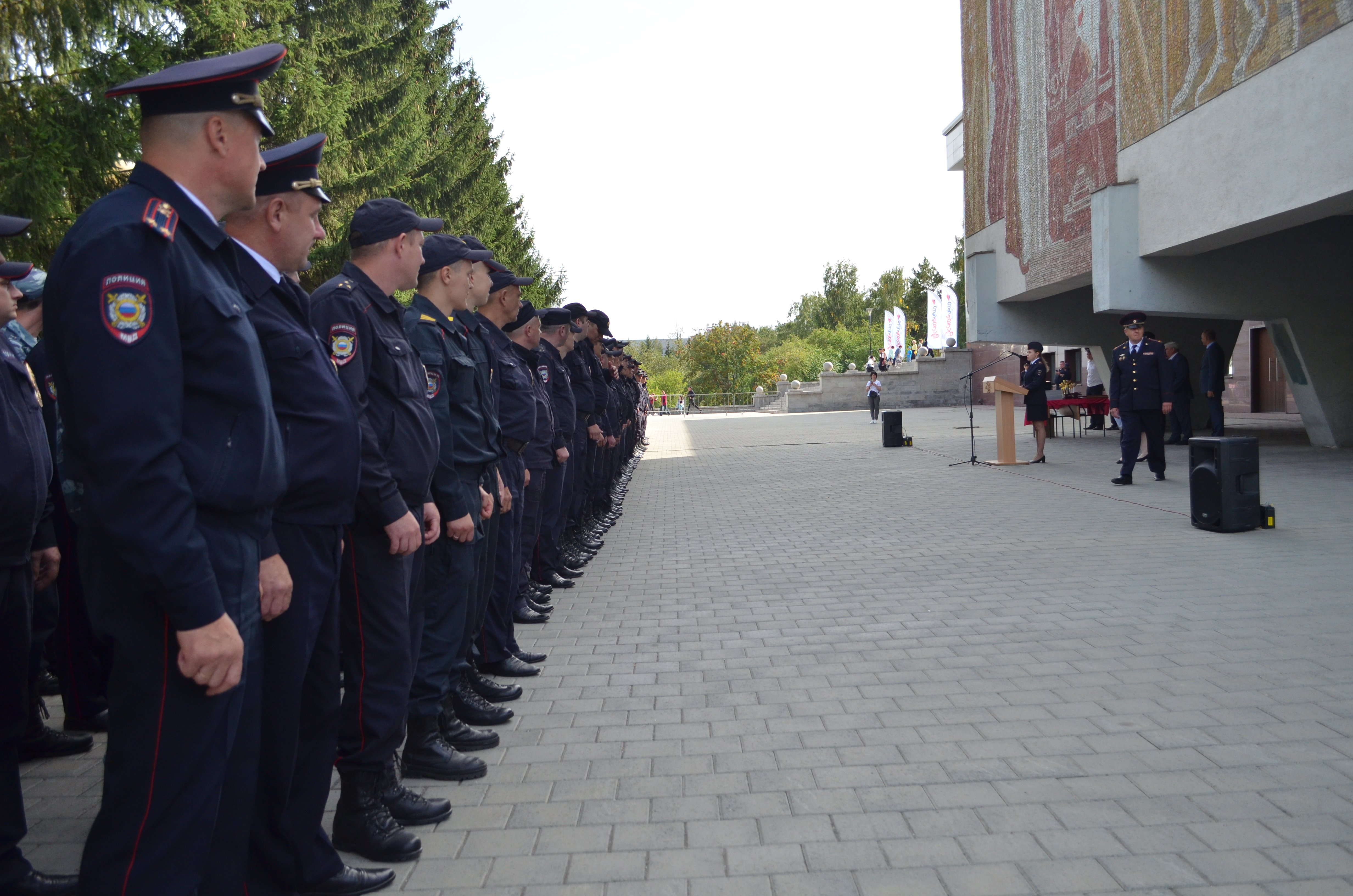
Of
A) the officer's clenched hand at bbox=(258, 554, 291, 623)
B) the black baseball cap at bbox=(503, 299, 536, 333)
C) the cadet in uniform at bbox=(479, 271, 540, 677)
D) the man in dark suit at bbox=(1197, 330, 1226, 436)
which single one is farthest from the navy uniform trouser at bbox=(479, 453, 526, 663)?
the man in dark suit at bbox=(1197, 330, 1226, 436)

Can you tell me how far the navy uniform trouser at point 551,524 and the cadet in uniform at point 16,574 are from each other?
3743mm

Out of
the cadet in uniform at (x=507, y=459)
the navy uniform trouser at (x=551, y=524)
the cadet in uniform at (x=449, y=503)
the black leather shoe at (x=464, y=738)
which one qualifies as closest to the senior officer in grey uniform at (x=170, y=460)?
the cadet in uniform at (x=449, y=503)

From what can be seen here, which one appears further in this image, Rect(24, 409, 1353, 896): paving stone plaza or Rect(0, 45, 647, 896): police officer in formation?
Rect(24, 409, 1353, 896): paving stone plaza

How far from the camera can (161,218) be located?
224 cm

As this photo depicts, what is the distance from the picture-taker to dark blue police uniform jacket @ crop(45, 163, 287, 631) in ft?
6.82

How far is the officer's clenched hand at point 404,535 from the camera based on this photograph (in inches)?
131

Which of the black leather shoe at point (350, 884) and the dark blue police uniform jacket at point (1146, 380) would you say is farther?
the dark blue police uniform jacket at point (1146, 380)

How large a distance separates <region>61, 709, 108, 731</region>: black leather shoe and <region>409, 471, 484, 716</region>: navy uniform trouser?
183 cm

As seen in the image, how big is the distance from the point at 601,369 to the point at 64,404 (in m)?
8.82

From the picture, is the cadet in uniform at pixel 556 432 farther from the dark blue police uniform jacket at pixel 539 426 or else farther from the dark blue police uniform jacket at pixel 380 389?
the dark blue police uniform jacket at pixel 380 389

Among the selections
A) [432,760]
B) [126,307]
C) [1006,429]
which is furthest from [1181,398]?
[126,307]

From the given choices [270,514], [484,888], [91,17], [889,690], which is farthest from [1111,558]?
[91,17]

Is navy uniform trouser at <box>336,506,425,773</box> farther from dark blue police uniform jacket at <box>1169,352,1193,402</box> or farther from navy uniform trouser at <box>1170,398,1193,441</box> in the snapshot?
navy uniform trouser at <box>1170,398,1193,441</box>

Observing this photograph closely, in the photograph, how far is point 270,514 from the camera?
249 cm
